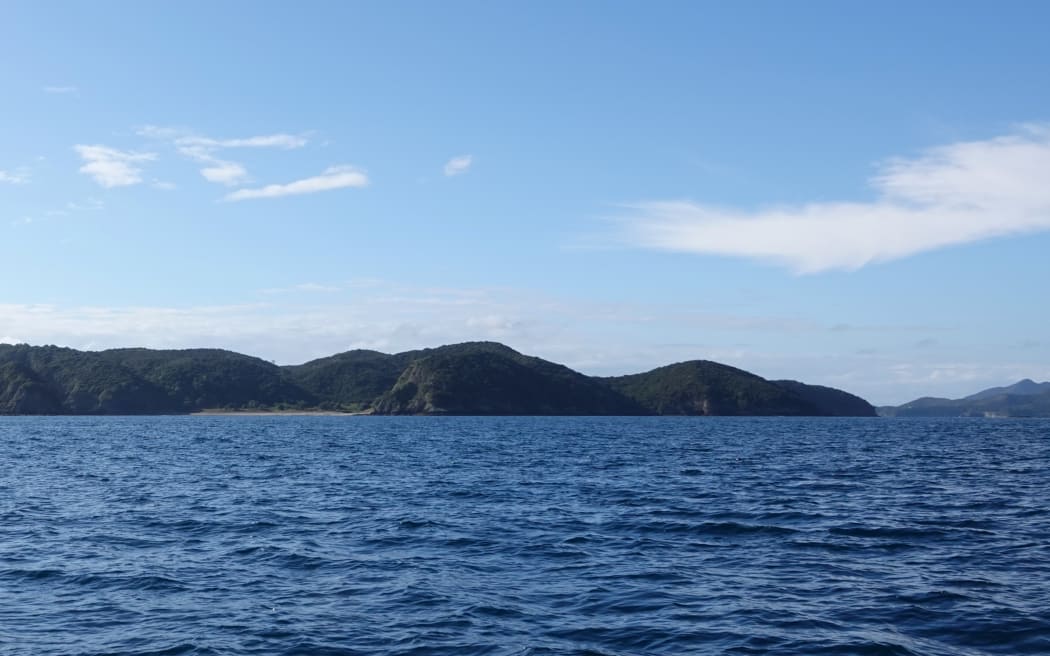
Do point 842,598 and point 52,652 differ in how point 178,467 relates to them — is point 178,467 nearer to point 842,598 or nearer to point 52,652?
point 52,652

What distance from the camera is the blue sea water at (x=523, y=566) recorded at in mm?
19516

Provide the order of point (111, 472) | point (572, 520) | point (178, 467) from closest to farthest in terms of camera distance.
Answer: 1. point (572, 520)
2. point (111, 472)
3. point (178, 467)

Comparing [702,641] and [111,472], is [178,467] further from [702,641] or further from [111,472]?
[702,641]

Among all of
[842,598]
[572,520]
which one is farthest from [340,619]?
[572,520]

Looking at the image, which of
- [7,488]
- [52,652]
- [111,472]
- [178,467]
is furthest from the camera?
[178,467]

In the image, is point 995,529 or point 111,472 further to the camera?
point 111,472

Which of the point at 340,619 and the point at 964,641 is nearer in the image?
the point at 964,641

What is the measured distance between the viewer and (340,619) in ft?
68.4

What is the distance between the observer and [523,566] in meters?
26.9

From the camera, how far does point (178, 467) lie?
211 feet

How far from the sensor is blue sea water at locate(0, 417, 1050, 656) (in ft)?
64.0

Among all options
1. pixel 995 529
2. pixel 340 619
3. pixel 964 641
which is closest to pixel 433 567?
pixel 340 619

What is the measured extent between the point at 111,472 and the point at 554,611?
4658cm

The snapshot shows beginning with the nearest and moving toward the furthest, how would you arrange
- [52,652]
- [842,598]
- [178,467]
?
1. [52,652]
2. [842,598]
3. [178,467]
